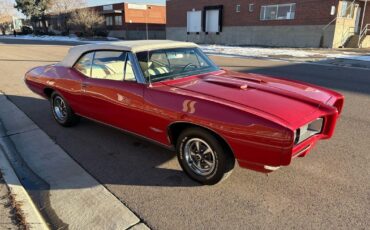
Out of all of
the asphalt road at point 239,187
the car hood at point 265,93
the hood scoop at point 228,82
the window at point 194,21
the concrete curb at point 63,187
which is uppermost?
the window at point 194,21

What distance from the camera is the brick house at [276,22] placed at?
2383 cm

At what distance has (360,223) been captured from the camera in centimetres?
285

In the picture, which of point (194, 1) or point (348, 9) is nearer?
point (348, 9)

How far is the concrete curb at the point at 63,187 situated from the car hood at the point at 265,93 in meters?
1.48

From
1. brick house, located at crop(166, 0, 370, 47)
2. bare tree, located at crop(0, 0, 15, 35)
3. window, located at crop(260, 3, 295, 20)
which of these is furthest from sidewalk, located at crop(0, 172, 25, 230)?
bare tree, located at crop(0, 0, 15, 35)

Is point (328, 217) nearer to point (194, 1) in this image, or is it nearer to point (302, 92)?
point (302, 92)

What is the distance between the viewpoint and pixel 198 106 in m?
3.27

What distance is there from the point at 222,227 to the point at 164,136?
4.27 ft

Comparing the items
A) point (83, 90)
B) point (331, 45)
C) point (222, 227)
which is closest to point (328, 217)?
point (222, 227)

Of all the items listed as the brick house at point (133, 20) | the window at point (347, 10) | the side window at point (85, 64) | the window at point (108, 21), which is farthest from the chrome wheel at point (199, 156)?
the window at point (108, 21)

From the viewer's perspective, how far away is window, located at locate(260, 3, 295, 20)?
2588cm

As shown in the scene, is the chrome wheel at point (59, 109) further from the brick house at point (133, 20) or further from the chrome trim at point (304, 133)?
the brick house at point (133, 20)

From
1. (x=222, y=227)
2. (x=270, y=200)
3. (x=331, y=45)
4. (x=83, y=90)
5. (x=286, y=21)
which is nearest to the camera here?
(x=222, y=227)

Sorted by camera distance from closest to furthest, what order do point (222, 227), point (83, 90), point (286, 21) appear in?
point (222, 227), point (83, 90), point (286, 21)
